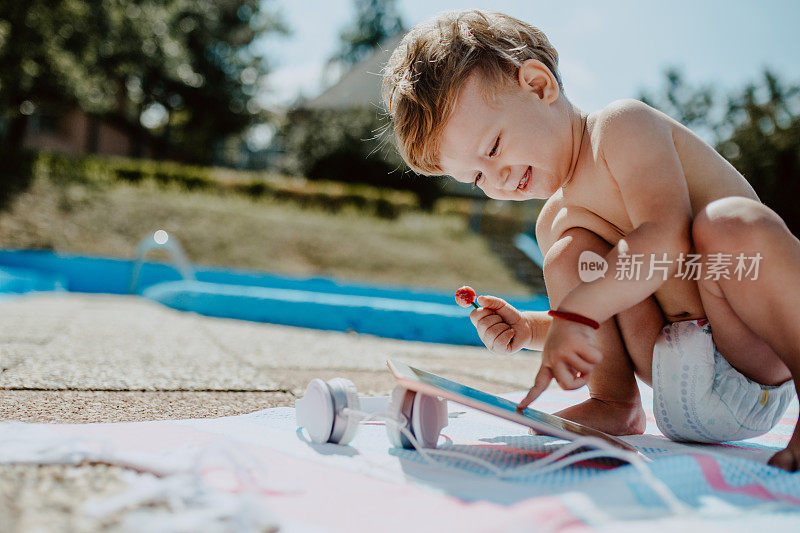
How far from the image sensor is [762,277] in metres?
1.06

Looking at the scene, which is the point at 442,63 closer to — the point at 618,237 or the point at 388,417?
the point at 618,237

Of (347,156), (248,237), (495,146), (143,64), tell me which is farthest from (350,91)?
(495,146)

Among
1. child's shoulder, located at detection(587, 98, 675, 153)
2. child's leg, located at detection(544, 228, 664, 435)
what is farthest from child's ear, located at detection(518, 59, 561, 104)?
child's leg, located at detection(544, 228, 664, 435)

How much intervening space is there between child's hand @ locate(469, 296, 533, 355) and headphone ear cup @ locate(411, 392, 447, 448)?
11.7 inches

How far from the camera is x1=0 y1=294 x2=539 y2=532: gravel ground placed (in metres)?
0.78

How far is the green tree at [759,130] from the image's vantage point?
Answer: 1154 centimetres

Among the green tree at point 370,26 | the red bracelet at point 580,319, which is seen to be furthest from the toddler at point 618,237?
→ the green tree at point 370,26

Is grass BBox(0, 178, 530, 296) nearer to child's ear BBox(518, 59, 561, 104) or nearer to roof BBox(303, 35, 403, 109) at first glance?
roof BBox(303, 35, 403, 109)

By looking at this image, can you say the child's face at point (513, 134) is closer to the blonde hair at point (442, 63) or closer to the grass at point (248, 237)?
the blonde hair at point (442, 63)

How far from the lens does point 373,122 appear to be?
14742 millimetres

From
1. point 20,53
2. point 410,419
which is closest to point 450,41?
point 410,419

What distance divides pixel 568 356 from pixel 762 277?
35 cm

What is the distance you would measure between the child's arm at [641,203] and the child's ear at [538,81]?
15 centimetres

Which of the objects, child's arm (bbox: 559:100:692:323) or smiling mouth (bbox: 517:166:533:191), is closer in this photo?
child's arm (bbox: 559:100:692:323)
